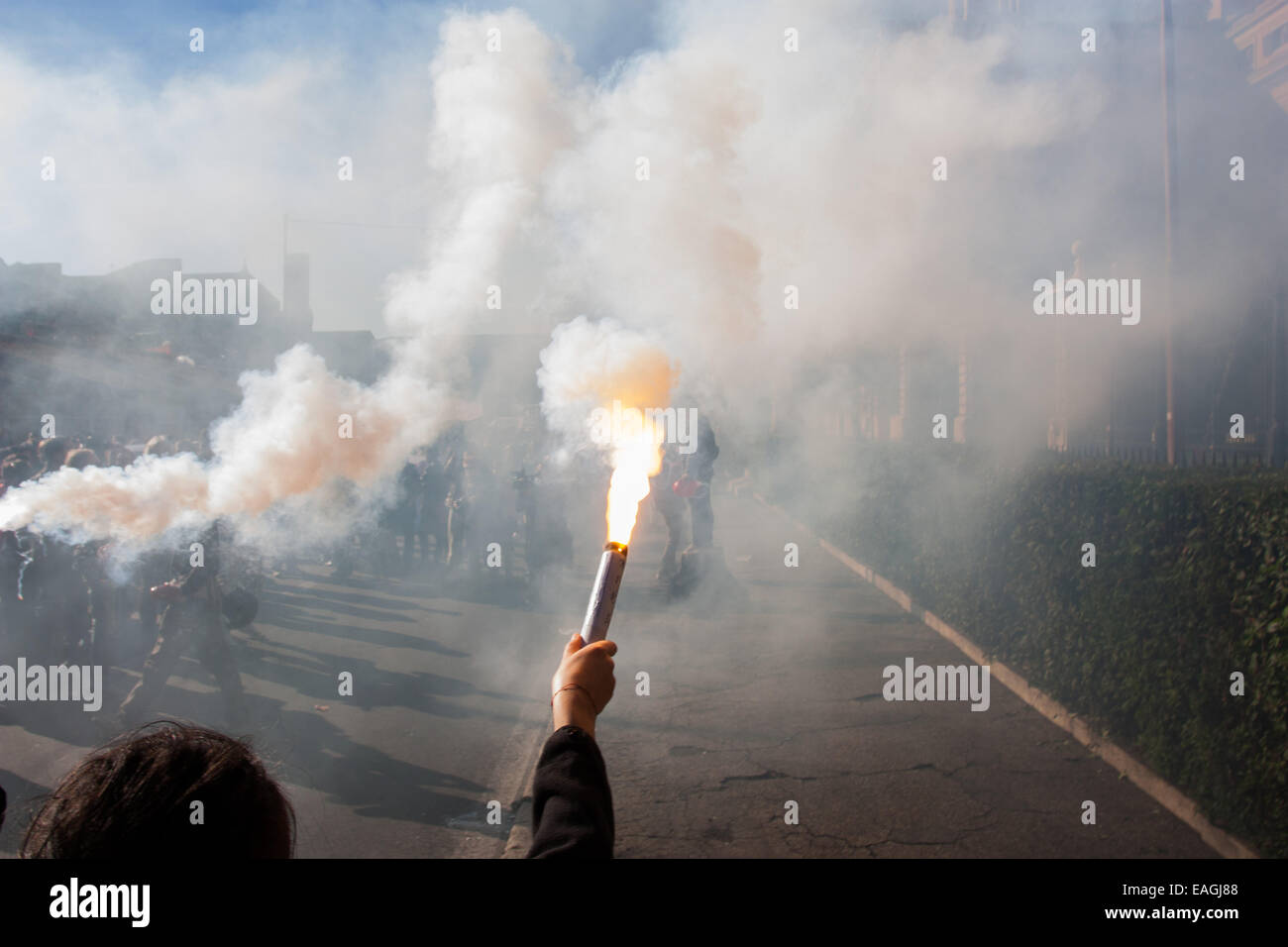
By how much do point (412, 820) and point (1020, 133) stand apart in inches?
569

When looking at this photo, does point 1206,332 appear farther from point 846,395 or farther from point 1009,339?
point 846,395

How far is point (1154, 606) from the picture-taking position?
16.1 ft

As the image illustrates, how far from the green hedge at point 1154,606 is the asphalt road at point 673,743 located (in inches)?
14.0

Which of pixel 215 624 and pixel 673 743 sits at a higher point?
pixel 215 624

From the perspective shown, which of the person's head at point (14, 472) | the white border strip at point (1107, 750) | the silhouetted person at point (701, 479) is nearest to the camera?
the white border strip at point (1107, 750)

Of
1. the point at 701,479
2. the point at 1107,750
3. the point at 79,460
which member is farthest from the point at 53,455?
the point at 1107,750

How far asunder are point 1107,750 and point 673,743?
267 centimetres

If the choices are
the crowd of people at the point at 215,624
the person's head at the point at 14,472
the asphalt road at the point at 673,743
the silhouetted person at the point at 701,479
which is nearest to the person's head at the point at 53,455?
the crowd of people at the point at 215,624

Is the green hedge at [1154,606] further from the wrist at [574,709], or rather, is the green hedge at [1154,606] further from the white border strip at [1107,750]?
the wrist at [574,709]

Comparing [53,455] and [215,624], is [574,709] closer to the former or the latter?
[215,624]

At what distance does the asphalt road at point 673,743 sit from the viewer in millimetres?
4477

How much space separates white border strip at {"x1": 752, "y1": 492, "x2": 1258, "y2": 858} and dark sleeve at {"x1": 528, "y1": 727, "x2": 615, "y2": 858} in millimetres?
3753
